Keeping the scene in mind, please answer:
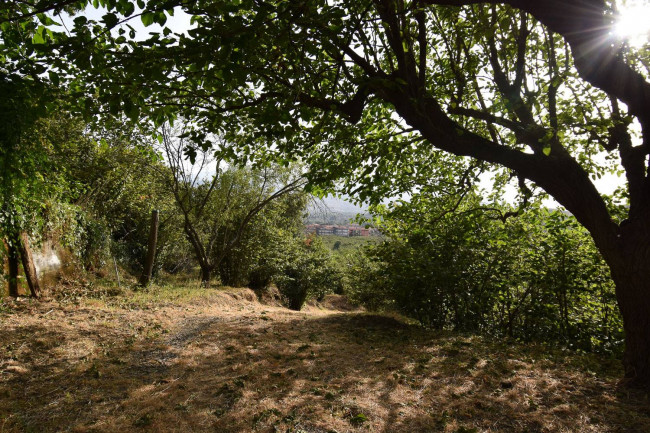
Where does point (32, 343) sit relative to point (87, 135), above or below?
below

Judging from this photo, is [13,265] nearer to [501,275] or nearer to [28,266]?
[28,266]

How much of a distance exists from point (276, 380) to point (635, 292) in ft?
14.8

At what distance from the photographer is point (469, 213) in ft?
21.7

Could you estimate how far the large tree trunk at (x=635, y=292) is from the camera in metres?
3.84

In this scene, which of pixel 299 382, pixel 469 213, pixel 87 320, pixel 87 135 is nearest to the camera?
pixel 299 382

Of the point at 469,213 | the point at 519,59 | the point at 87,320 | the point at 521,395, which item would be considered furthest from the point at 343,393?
the point at 519,59

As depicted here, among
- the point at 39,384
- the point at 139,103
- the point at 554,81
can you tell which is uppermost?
the point at 554,81

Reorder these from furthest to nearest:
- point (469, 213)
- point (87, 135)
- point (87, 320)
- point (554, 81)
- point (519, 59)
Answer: point (87, 135) < point (469, 213) < point (87, 320) < point (519, 59) < point (554, 81)

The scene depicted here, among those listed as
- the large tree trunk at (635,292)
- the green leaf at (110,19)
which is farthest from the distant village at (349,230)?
the green leaf at (110,19)

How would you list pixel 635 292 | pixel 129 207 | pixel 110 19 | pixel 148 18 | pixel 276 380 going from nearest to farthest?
pixel 110 19, pixel 148 18, pixel 635 292, pixel 276 380, pixel 129 207

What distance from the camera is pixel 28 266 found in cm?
666

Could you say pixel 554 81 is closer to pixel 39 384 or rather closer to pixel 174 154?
pixel 39 384

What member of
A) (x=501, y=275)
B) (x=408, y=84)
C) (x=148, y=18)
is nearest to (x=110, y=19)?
(x=148, y=18)

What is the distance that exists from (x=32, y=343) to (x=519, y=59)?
8519mm
